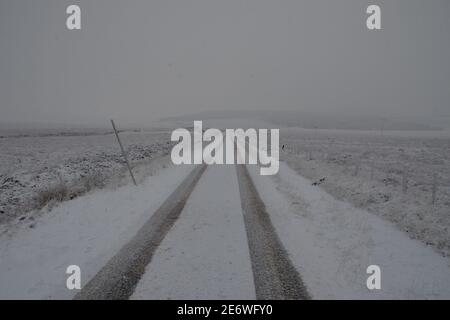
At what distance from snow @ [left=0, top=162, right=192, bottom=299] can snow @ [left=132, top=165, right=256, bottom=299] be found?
143cm

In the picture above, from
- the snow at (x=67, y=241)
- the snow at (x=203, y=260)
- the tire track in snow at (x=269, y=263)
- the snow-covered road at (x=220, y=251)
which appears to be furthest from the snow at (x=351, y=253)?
the snow at (x=67, y=241)

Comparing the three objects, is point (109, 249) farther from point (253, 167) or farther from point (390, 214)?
point (253, 167)

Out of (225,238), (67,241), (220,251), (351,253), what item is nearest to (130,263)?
(220,251)

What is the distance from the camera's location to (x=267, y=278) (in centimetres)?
561

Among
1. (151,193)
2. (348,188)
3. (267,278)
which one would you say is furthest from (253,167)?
(267,278)

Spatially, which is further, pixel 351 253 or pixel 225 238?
pixel 225 238

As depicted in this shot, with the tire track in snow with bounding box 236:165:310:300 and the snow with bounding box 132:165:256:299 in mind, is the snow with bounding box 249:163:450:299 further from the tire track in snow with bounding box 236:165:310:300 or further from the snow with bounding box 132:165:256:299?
the snow with bounding box 132:165:256:299

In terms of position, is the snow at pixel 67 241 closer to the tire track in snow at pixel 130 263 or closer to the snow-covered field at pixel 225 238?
the snow-covered field at pixel 225 238

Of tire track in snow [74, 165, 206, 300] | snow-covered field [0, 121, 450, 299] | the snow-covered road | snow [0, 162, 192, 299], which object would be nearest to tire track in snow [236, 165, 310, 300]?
the snow-covered road

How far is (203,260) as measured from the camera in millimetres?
6473

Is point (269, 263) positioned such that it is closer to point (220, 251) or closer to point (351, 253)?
point (220, 251)

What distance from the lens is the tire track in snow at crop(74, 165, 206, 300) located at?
520 centimetres

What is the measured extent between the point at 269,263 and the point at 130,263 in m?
3.30
